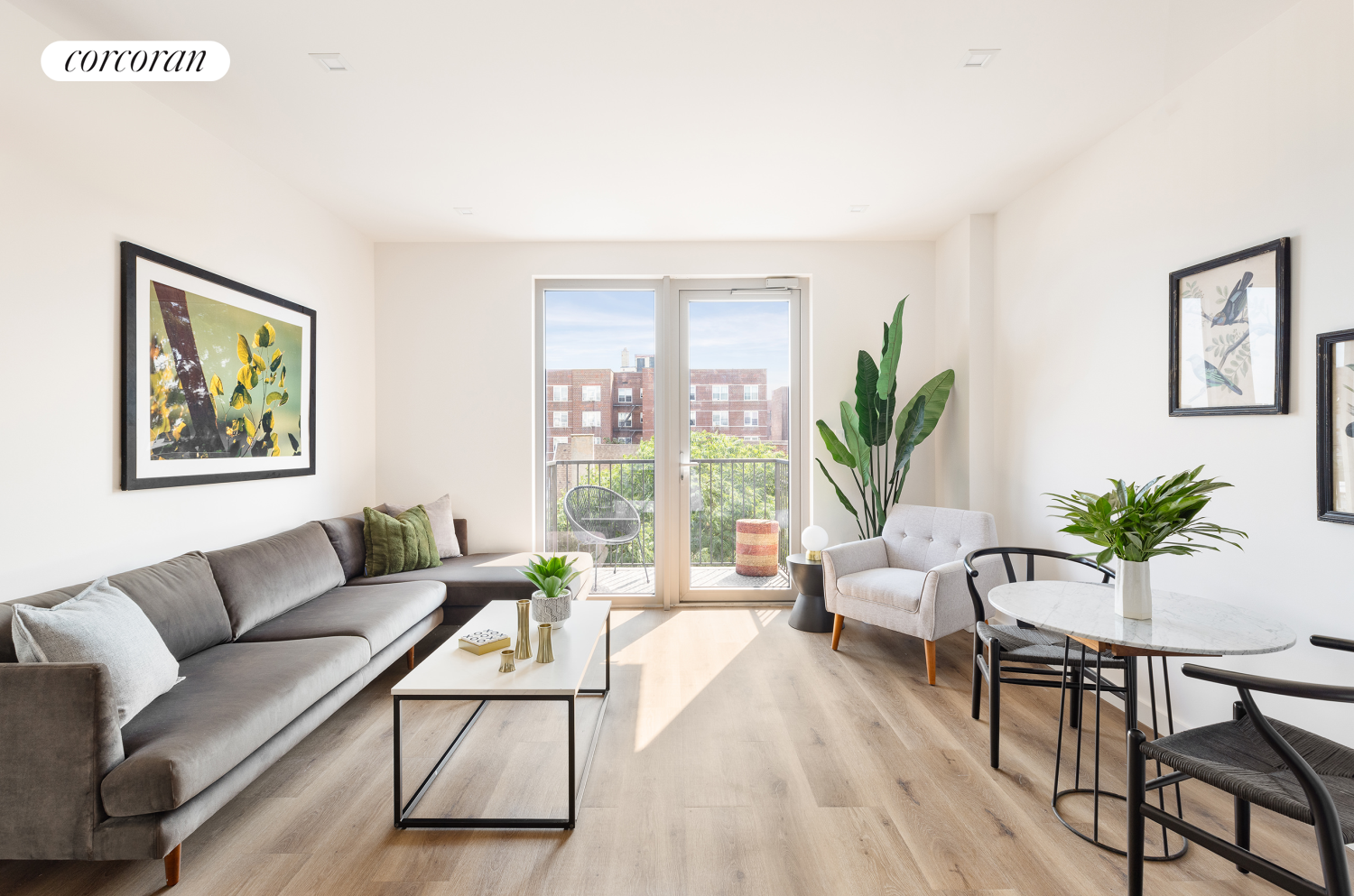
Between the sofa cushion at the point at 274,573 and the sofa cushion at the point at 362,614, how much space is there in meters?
0.06

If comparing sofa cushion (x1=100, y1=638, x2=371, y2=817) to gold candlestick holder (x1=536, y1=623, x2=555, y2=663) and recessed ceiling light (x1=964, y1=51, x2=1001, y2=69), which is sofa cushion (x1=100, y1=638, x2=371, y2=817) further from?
recessed ceiling light (x1=964, y1=51, x2=1001, y2=69)

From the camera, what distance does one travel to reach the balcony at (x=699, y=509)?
466cm

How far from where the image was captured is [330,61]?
7.66 feet

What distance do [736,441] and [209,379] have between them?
10.4ft

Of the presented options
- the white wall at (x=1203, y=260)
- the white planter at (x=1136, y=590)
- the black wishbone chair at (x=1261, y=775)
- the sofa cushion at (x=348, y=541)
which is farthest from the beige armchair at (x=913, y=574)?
the sofa cushion at (x=348, y=541)

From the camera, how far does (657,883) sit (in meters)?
1.76

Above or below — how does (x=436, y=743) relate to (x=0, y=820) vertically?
below

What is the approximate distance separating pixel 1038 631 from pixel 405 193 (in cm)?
391

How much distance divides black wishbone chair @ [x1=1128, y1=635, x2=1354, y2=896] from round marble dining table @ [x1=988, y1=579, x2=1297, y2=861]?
161 mm

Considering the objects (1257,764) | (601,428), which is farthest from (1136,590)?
(601,428)

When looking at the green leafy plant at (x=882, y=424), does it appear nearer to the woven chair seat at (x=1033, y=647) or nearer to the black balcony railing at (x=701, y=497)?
the black balcony railing at (x=701, y=497)

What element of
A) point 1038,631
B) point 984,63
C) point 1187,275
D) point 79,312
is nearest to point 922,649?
point 1038,631

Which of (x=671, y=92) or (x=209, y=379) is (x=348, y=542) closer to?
(x=209, y=379)

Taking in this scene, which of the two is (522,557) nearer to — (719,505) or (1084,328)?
(719,505)
